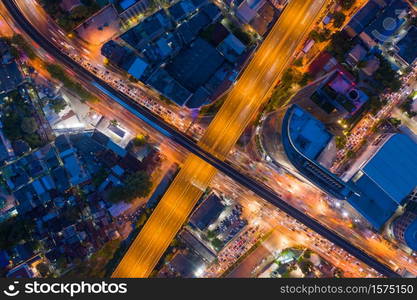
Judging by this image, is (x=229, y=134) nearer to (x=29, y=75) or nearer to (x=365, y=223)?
(x=365, y=223)

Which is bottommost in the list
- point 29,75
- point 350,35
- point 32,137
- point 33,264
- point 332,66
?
point 33,264

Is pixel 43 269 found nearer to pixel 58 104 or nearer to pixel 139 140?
pixel 139 140

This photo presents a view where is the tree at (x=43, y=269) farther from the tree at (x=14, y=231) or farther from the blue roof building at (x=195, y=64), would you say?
the blue roof building at (x=195, y=64)

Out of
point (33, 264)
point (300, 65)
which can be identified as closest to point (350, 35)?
point (300, 65)

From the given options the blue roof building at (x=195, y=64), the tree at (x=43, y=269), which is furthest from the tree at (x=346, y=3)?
the tree at (x=43, y=269)

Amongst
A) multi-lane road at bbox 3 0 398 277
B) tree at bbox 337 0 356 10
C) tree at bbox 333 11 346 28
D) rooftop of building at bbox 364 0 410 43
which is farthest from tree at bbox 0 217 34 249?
rooftop of building at bbox 364 0 410 43
